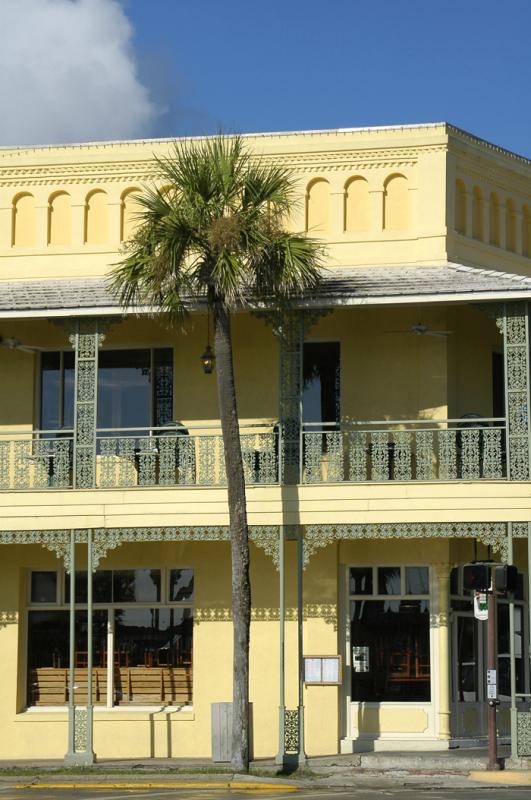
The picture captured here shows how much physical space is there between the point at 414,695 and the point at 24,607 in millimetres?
6193

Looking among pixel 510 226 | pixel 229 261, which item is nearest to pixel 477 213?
pixel 510 226

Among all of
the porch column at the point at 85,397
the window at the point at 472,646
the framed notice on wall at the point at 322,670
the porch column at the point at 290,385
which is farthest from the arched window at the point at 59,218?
the window at the point at 472,646

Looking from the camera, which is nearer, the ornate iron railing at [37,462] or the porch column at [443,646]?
the porch column at [443,646]

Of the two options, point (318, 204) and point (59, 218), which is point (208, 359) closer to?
point (318, 204)

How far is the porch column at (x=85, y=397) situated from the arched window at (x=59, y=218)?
2.98 m

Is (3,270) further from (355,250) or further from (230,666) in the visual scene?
(230,666)

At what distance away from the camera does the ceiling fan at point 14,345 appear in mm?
25000

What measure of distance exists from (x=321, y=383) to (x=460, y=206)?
11.9 feet

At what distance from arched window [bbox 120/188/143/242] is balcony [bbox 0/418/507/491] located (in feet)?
11.0

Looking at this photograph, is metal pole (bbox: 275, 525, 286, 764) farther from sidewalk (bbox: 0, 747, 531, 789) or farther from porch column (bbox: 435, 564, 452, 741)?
porch column (bbox: 435, 564, 452, 741)

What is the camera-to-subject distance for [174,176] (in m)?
21.8

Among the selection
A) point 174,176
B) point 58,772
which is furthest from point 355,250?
point 58,772

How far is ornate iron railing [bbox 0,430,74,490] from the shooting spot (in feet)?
77.5

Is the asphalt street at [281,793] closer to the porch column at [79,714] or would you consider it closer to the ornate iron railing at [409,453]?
the porch column at [79,714]
